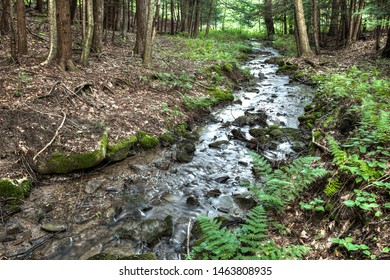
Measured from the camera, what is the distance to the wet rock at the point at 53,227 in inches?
195

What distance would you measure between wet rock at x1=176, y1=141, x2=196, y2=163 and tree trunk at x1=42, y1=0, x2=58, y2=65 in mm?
5036

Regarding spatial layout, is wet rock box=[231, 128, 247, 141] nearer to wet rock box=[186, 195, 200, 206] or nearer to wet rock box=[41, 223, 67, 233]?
wet rock box=[186, 195, 200, 206]

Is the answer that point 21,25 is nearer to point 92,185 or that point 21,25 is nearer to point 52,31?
point 52,31

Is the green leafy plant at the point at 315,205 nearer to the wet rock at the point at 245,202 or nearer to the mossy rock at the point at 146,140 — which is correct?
the wet rock at the point at 245,202

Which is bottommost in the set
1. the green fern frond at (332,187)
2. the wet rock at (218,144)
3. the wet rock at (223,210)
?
the wet rock at (223,210)

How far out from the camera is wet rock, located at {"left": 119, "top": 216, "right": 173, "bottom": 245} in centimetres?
486

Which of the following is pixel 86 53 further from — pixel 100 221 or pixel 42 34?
pixel 100 221

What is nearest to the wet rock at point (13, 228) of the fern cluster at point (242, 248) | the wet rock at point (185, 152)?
the fern cluster at point (242, 248)

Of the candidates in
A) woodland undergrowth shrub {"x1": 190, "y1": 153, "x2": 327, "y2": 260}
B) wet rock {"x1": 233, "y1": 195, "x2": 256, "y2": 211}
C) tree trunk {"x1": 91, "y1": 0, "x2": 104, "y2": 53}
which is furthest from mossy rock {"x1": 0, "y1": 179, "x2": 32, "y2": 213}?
tree trunk {"x1": 91, "y1": 0, "x2": 104, "y2": 53}

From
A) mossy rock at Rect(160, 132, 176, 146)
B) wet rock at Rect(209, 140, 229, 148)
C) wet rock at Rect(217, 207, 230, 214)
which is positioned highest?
mossy rock at Rect(160, 132, 176, 146)

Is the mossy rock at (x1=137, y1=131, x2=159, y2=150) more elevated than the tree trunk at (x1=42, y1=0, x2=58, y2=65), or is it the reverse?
the tree trunk at (x1=42, y1=0, x2=58, y2=65)

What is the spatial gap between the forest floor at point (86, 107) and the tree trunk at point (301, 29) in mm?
6185

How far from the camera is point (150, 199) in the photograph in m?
6.06
